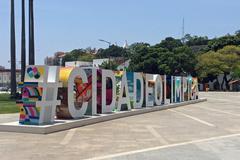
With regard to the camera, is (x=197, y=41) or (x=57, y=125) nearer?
(x=57, y=125)

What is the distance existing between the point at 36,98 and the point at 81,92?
4.10m

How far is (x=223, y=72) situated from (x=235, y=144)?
88375mm

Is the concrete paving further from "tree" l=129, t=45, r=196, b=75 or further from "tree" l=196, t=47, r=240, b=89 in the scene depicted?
"tree" l=129, t=45, r=196, b=75

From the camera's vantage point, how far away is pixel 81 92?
21.2m

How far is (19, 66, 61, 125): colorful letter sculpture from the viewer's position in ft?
56.4

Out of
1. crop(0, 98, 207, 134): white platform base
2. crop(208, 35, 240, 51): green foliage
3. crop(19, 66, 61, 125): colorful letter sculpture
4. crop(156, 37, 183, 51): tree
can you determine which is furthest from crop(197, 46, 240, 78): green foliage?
crop(19, 66, 61, 125): colorful letter sculpture

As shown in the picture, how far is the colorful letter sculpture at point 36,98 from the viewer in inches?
677

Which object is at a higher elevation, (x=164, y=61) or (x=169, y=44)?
(x=169, y=44)

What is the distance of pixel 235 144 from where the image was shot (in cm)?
1414

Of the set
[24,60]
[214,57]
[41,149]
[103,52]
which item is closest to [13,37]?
[24,60]

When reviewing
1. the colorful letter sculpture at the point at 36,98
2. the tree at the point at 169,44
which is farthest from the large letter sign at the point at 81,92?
the tree at the point at 169,44

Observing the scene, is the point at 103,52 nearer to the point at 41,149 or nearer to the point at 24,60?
the point at 24,60

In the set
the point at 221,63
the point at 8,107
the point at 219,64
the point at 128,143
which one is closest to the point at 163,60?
the point at 219,64

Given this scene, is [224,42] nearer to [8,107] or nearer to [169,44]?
[169,44]
